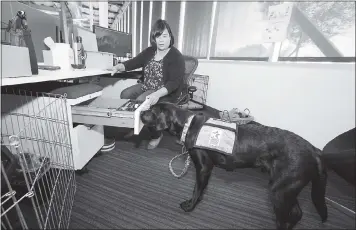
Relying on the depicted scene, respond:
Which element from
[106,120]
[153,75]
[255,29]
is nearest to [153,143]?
[153,75]

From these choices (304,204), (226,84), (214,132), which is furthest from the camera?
(226,84)

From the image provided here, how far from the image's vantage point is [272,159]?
3.12 feet

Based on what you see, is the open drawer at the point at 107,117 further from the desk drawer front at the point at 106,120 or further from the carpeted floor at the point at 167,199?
the carpeted floor at the point at 167,199

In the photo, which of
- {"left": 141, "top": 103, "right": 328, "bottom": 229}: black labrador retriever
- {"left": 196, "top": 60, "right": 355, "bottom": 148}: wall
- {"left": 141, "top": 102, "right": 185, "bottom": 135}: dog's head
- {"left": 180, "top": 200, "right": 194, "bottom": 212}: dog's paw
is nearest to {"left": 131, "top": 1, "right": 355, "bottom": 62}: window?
{"left": 196, "top": 60, "right": 355, "bottom": 148}: wall

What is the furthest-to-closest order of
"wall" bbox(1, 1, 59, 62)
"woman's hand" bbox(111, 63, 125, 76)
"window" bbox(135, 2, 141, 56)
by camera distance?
1. "window" bbox(135, 2, 141, 56)
2. "woman's hand" bbox(111, 63, 125, 76)
3. "wall" bbox(1, 1, 59, 62)

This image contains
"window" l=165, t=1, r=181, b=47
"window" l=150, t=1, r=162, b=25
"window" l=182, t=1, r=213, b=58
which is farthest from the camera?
"window" l=150, t=1, r=162, b=25

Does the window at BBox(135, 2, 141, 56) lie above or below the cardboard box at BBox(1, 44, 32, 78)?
above

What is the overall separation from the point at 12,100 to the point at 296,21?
2.92 meters

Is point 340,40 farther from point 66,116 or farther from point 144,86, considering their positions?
point 66,116

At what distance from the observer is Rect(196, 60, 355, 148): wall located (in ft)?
5.43

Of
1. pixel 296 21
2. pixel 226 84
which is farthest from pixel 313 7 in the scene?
pixel 226 84

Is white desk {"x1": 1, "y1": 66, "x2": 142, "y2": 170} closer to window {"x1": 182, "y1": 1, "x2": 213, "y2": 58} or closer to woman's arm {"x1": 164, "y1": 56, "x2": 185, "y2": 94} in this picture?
woman's arm {"x1": 164, "y1": 56, "x2": 185, "y2": 94}

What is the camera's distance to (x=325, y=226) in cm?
106

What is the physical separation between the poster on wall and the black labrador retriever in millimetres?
1872
